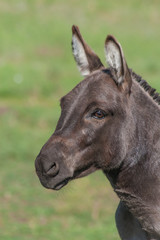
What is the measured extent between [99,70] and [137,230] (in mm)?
1646

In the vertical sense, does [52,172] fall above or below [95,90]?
below

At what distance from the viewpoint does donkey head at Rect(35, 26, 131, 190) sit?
5102 millimetres

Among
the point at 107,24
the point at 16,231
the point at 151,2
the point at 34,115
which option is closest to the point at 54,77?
the point at 34,115

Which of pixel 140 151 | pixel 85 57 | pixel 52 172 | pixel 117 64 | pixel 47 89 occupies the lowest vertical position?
pixel 140 151

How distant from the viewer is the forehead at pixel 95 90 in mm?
5227

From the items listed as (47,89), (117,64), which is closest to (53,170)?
(117,64)

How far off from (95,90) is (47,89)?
14406mm

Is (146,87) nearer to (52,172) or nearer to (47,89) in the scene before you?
(52,172)

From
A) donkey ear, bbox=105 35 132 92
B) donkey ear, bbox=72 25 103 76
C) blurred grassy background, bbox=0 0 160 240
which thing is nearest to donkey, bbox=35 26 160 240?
donkey ear, bbox=105 35 132 92

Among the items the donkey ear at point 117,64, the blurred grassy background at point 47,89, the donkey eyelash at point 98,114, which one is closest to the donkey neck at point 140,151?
the donkey ear at point 117,64

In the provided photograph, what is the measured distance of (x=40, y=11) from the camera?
31312mm

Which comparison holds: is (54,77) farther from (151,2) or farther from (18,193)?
(151,2)

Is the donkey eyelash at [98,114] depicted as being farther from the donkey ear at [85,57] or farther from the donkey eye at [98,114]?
the donkey ear at [85,57]

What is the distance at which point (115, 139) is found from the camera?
17.1ft
